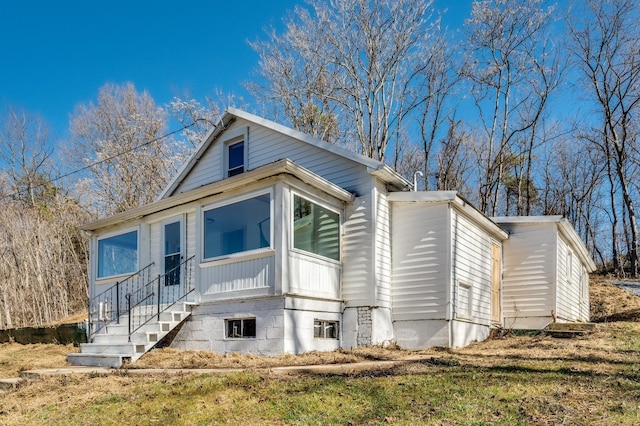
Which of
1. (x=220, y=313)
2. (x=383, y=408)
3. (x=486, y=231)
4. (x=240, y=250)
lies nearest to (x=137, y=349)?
(x=220, y=313)

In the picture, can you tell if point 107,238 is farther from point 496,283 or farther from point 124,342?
point 496,283

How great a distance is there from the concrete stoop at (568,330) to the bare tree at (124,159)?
18279mm

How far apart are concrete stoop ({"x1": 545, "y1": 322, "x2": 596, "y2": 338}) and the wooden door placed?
4.75 feet

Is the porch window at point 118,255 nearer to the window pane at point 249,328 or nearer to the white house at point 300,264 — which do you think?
the white house at point 300,264

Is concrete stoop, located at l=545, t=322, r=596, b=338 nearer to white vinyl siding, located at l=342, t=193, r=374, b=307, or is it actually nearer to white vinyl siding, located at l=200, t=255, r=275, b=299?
white vinyl siding, located at l=342, t=193, r=374, b=307

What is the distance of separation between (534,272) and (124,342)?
10.3 metres

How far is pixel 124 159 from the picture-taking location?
25812mm

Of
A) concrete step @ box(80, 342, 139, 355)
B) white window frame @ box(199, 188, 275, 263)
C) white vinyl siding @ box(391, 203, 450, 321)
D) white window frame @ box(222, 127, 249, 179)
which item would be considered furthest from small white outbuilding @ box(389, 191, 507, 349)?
concrete step @ box(80, 342, 139, 355)

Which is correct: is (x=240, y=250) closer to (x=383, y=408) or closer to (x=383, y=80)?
(x=383, y=408)

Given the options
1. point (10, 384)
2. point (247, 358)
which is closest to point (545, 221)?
point (247, 358)

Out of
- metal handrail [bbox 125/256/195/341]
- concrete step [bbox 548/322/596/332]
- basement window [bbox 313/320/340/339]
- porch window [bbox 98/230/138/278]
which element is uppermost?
porch window [bbox 98/230/138/278]

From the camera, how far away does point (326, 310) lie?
10.4 metres

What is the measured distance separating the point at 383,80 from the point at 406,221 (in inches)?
528

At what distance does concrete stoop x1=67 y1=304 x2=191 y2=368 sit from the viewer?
31.0 ft
